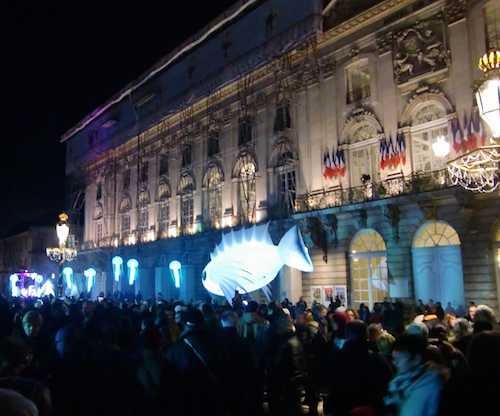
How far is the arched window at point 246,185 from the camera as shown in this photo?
29.8 meters

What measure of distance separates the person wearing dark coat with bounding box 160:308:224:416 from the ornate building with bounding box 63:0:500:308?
989 cm

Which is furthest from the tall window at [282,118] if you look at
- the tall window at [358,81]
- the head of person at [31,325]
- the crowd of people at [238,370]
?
the head of person at [31,325]

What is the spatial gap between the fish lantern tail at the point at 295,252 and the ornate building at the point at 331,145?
215 inches

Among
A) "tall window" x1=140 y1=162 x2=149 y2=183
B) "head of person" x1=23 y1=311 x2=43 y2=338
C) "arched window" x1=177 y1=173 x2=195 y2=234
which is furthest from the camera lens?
"tall window" x1=140 y1=162 x2=149 y2=183

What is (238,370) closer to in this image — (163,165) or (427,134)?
(427,134)

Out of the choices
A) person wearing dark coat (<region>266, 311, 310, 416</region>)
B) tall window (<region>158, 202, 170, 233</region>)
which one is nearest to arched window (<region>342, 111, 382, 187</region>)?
person wearing dark coat (<region>266, 311, 310, 416</region>)

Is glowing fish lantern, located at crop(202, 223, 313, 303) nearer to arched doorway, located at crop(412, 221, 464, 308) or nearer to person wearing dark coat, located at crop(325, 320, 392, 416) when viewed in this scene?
arched doorway, located at crop(412, 221, 464, 308)

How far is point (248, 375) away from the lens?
6.52 meters

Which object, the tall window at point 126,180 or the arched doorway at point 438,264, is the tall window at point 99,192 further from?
the arched doorway at point 438,264

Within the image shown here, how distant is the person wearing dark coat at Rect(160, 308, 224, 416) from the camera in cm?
512

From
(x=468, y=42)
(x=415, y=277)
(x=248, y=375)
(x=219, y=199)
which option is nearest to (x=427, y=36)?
(x=468, y=42)

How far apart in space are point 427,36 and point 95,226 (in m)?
36.3

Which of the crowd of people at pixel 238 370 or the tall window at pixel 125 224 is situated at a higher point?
the tall window at pixel 125 224

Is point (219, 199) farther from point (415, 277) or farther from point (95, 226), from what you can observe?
point (95, 226)
